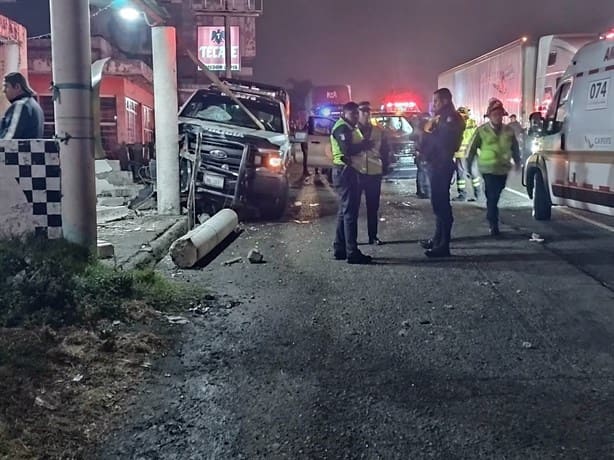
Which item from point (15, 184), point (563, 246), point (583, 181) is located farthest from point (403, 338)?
point (583, 181)

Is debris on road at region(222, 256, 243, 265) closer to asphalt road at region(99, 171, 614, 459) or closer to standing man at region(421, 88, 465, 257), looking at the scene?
asphalt road at region(99, 171, 614, 459)

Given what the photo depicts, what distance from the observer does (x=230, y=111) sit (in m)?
13.2

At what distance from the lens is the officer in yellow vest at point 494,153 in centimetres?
1005

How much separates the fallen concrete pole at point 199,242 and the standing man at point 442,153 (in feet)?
8.62

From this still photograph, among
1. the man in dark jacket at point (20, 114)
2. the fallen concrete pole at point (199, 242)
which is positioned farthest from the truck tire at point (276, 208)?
the man in dark jacket at point (20, 114)

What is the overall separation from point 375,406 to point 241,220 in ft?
27.5

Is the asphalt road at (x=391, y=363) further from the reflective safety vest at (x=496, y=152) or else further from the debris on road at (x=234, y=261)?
the reflective safety vest at (x=496, y=152)

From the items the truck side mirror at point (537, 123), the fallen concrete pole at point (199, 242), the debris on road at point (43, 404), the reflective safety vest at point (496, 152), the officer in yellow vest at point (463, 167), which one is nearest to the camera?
the debris on road at point (43, 404)

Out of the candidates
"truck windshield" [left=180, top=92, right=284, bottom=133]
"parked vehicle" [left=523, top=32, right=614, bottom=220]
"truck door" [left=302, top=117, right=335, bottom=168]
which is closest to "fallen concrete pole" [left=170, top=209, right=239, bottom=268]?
"truck windshield" [left=180, top=92, right=284, bottom=133]

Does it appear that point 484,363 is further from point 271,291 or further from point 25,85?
point 25,85

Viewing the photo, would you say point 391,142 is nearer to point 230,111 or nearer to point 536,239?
point 230,111

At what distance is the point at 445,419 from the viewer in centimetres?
404

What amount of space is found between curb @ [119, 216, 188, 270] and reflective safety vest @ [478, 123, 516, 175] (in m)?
4.42

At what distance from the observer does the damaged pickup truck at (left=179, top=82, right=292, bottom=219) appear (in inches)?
465
